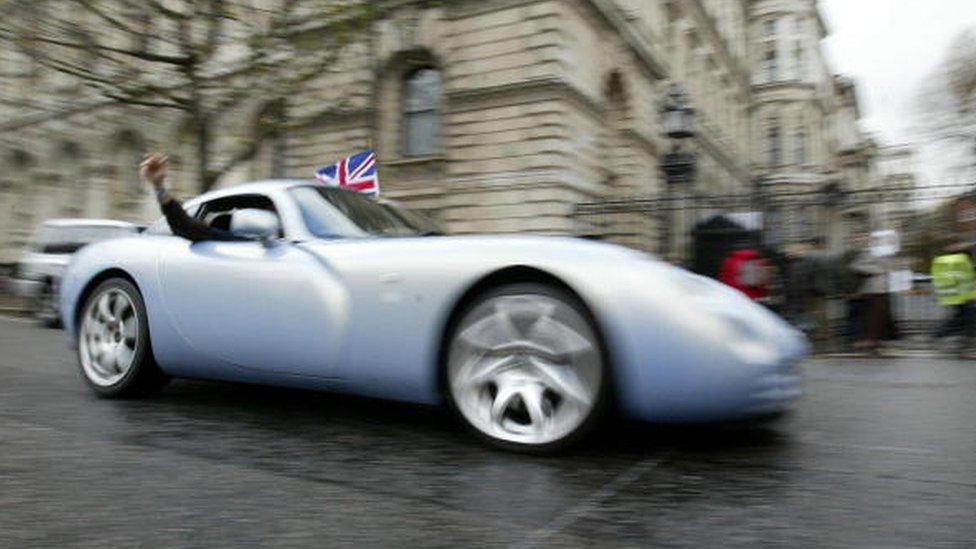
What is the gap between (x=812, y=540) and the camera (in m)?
2.18

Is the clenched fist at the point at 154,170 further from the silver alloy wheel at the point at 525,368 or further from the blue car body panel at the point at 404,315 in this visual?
the silver alloy wheel at the point at 525,368

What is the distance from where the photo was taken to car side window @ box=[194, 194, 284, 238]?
4403 millimetres

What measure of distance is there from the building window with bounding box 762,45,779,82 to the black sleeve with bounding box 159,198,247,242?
50.6 meters

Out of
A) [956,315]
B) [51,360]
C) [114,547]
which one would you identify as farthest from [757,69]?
[114,547]

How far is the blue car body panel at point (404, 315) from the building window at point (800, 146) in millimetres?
48945

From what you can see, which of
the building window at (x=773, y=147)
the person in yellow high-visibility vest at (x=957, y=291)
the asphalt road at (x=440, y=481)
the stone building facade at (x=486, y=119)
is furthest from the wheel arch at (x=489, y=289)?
the building window at (x=773, y=147)

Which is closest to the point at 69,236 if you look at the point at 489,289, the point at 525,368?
the point at 489,289

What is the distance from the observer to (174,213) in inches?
168

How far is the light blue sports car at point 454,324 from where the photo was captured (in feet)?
9.89

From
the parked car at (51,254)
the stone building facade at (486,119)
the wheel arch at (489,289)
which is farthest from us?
the stone building facade at (486,119)

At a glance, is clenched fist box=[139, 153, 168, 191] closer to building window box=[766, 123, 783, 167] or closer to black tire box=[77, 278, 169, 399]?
black tire box=[77, 278, 169, 399]

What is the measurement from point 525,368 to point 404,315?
603 millimetres

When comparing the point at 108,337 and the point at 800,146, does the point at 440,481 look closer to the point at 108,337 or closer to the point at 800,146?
the point at 108,337

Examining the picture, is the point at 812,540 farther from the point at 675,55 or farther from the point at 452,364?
the point at 675,55
